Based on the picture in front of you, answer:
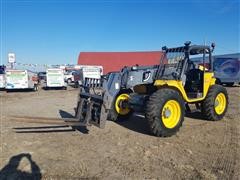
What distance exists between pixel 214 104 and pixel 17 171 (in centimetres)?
Result: 638

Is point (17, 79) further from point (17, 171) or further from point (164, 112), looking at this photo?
point (17, 171)

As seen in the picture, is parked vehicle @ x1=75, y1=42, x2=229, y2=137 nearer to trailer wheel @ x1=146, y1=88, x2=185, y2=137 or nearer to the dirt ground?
trailer wheel @ x1=146, y1=88, x2=185, y2=137

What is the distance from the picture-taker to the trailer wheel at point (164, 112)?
666cm

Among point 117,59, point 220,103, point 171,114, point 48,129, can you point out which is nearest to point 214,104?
point 220,103

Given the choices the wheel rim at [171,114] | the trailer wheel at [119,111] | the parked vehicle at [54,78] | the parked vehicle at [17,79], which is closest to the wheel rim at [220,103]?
the wheel rim at [171,114]

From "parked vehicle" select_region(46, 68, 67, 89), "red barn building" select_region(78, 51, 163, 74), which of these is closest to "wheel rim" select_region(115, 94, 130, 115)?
"parked vehicle" select_region(46, 68, 67, 89)

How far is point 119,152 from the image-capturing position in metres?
5.80

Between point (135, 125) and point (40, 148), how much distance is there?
10.6ft

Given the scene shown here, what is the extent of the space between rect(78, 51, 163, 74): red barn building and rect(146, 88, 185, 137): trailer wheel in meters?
40.7

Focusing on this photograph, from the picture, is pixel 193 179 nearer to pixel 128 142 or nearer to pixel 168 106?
Result: pixel 128 142

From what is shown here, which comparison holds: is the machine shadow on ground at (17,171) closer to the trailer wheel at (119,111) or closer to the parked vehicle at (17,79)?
the trailer wheel at (119,111)

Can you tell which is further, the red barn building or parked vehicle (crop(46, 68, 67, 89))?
the red barn building

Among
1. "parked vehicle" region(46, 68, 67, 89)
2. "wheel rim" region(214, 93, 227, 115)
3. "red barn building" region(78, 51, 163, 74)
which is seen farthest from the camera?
"red barn building" region(78, 51, 163, 74)

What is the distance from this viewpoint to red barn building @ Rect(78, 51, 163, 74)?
4834cm
